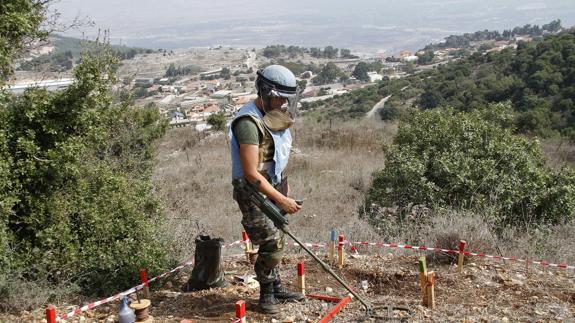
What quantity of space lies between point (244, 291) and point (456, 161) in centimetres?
468

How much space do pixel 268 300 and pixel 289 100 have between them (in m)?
1.67

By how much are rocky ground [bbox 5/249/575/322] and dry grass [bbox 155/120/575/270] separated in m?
0.60

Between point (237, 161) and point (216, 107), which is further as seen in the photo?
point (216, 107)

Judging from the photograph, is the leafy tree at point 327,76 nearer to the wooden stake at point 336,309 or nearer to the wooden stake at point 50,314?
the wooden stake at point 336,309

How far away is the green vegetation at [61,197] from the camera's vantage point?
4773mm

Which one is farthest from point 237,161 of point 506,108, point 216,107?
point 216,107

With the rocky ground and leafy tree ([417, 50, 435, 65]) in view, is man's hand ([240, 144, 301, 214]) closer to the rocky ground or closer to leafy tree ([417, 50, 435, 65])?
the rocky ground

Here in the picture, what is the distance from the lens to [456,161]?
7.95m

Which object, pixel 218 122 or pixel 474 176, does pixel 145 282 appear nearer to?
pixel 474 176

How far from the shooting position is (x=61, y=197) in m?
5.12

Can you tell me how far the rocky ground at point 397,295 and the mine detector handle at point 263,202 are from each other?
35.1 inches

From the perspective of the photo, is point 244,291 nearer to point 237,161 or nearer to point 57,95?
point 237,161

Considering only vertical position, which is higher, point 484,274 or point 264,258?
point 264,258

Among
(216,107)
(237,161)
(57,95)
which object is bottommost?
(216,107)
